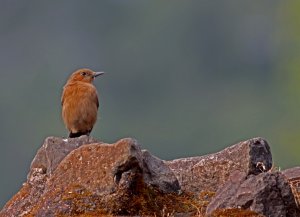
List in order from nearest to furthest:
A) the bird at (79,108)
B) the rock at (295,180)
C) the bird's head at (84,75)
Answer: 1. the rock at (295,180)
2. the bird at (79,108)
3. the bird's head at (84,75)

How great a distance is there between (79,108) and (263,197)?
828 cm

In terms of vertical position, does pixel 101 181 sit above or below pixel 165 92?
below

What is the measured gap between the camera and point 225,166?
44.9 feet

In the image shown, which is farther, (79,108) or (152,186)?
(79,108)

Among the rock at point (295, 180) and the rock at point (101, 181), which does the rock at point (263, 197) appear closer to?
the rock at point (295, 180)

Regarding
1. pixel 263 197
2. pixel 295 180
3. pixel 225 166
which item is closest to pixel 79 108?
pixel 225 166

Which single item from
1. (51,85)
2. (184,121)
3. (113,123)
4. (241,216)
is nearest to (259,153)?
(241,216)

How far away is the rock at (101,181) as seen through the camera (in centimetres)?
1245

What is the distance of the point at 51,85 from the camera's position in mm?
172500

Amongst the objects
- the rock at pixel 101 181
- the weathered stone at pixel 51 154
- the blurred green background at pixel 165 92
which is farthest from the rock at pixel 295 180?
the blurred green background at pixel 165 92

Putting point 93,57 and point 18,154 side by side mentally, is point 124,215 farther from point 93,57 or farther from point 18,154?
point 93,57

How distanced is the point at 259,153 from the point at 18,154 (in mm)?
118105

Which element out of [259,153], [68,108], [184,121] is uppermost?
[184,121]

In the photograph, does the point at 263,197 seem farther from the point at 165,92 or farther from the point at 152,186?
the point at 165,92
